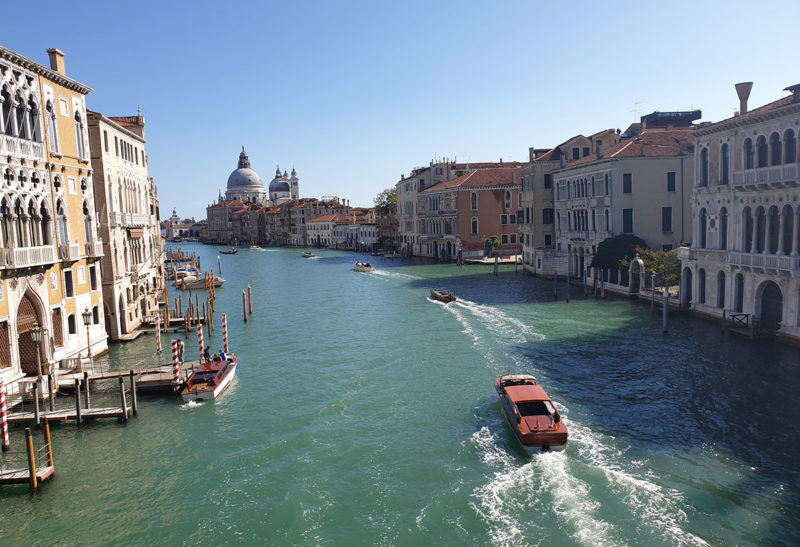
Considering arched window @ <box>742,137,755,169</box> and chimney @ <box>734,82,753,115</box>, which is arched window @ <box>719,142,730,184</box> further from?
chimney @ <box>734,82,753,115</box>

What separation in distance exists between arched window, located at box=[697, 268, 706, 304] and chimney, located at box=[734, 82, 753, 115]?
276 inches

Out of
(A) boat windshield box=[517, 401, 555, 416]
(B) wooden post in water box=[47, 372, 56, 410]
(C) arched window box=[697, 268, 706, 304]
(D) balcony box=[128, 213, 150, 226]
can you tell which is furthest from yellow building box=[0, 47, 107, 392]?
(C) arched window box=[697, 268, 706, 304]

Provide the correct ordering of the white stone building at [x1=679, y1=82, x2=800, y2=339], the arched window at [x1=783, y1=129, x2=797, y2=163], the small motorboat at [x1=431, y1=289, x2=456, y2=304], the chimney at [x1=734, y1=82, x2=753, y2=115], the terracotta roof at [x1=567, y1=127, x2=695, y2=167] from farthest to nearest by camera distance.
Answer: the small motorboat at [x1=431, y1=289, x2=456, y2=304] → the terracotta roof at [x1=567, y1=127, x2=695, y2=167] → the chimney at [x1=734, y1=82, x2=753, y2=115] → the white stone building at [x1=679, y1=82, x2=800, y2=339] → the arched window at [x1=783, y1=129, x2=797, y2=163]

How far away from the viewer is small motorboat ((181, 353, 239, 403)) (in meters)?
18.5

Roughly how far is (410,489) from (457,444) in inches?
94.1

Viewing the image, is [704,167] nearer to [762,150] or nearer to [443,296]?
[762,150]

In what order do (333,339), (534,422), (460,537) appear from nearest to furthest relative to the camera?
(460,537)
(534,422)
(333,339)

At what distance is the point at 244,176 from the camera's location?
175625 millimetres

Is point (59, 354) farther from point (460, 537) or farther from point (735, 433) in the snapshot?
point (735, 433)

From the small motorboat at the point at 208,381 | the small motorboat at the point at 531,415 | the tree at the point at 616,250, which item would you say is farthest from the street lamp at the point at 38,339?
the tree at the point at 616,250

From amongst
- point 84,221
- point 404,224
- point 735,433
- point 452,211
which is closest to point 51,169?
point 84,221

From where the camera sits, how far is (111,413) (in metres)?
16.8

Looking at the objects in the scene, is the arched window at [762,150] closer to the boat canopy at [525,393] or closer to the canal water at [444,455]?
the canal water at [444,455]

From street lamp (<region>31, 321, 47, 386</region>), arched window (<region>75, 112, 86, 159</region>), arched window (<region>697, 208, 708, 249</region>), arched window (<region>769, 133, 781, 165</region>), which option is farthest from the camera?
arched window (<region>697, 208, 708, 249</region>)
